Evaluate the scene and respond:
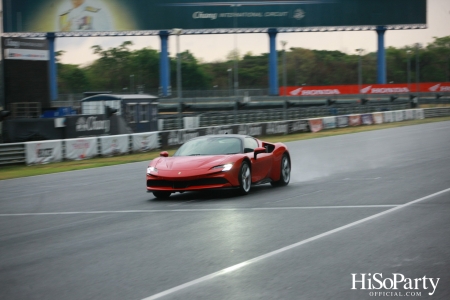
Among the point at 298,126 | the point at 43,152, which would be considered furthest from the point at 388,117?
the point at 43,152

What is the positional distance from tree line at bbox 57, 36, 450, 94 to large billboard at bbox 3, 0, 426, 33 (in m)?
68.7

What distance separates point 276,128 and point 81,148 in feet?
54.7

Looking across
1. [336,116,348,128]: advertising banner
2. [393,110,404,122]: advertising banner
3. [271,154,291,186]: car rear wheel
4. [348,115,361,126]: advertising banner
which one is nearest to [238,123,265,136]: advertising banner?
[336,116,348,128]: advertising banner

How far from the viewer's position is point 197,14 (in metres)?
78.0

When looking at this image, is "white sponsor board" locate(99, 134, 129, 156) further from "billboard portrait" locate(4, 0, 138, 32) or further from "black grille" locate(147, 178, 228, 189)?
"billboard portrait" locate(4, 0, 138, 32)

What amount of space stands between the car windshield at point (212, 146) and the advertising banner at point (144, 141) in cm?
1770

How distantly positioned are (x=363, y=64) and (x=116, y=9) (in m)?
92.8

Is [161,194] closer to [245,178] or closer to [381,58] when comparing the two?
[245,178]

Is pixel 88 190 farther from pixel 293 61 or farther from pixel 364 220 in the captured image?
pixel 293 61

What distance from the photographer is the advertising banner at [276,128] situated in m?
43.6

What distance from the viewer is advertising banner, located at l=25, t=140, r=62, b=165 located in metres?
28.4

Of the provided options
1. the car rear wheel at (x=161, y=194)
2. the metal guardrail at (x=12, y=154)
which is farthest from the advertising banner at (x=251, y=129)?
the car rear wheel at (x=161, y=194)

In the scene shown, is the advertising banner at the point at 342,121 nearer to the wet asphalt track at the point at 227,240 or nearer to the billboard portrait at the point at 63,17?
the billboard portrait at the point at 63,17

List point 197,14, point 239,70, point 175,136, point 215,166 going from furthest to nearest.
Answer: point 239,70
point 197,14
point 175,136
point 215,166
